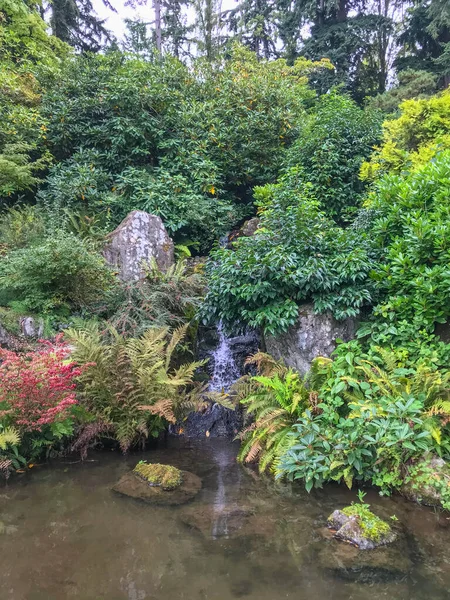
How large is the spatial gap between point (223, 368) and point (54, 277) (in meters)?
3.36

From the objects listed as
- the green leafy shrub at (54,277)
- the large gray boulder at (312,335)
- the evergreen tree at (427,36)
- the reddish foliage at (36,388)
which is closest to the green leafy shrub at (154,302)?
the green leafy shrub at (54,277)

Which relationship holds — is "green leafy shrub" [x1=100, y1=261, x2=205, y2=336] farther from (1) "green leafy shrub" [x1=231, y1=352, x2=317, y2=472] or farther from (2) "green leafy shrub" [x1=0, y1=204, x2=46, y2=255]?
(2) "green leafy shrub" [x1=0, y1=204, x2=46, y2=255]

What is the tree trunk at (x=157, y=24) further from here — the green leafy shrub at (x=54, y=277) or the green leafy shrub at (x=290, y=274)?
the green leafy shrub at (x=290, y=274)

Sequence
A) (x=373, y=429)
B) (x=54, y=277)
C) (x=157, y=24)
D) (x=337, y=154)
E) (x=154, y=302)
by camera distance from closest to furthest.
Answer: (x=373, y=429) → (x=54, y=277) → (x=154, y=302) → (x=337, y=154) → (x=157, y=24)

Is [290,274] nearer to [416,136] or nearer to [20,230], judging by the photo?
[416,136]

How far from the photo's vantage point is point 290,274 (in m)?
5.57

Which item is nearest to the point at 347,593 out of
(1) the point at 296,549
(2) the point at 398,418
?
(1) the point at 296,549

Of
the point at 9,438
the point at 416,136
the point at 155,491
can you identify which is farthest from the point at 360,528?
the point at 416,136

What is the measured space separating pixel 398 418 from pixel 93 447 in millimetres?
4028

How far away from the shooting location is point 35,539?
352 centimetres

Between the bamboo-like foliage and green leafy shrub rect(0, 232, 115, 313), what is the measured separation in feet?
4.73

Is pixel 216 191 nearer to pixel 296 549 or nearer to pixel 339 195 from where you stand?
pixel 339 195

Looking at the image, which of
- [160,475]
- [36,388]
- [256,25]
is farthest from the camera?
[256,25]

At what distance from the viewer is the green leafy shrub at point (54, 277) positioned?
21.7 ft
